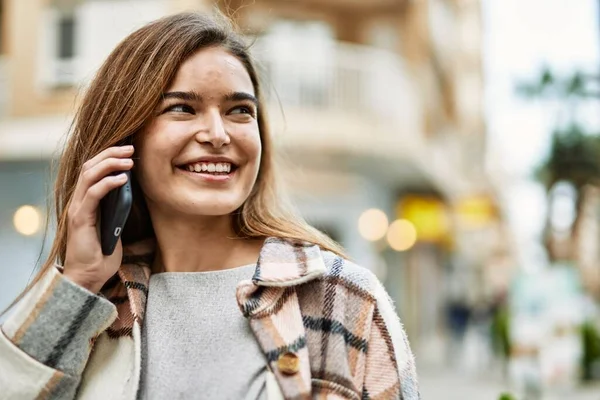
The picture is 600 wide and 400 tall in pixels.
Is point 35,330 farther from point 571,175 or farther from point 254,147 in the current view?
point 571,175

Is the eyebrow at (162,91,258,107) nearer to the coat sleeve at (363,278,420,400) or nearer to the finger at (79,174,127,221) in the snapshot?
the finger at (79,174,127,221)

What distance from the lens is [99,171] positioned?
6.11ft

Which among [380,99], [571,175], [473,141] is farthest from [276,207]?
[473,141]

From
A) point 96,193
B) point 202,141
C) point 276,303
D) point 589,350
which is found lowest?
point 589,350

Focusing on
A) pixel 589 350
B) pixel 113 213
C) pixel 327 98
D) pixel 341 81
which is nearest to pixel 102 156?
pixel 113 213

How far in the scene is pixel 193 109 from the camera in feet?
6.28

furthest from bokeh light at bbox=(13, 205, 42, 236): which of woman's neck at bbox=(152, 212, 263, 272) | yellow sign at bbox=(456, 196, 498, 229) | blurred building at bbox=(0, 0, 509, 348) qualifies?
yellow sign at bbox=(456, 196, 498, 229)

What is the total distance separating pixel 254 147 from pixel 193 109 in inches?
6.4

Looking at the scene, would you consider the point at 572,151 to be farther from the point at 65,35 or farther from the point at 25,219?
the point at 25,219

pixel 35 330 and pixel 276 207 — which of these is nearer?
pixel 35 330

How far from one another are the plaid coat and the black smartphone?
0.12 metres

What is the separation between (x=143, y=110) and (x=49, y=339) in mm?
532

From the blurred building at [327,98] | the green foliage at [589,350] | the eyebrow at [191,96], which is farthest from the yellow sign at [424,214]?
the eyebrow at [191,96]

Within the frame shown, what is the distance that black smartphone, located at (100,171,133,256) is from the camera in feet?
6.10
